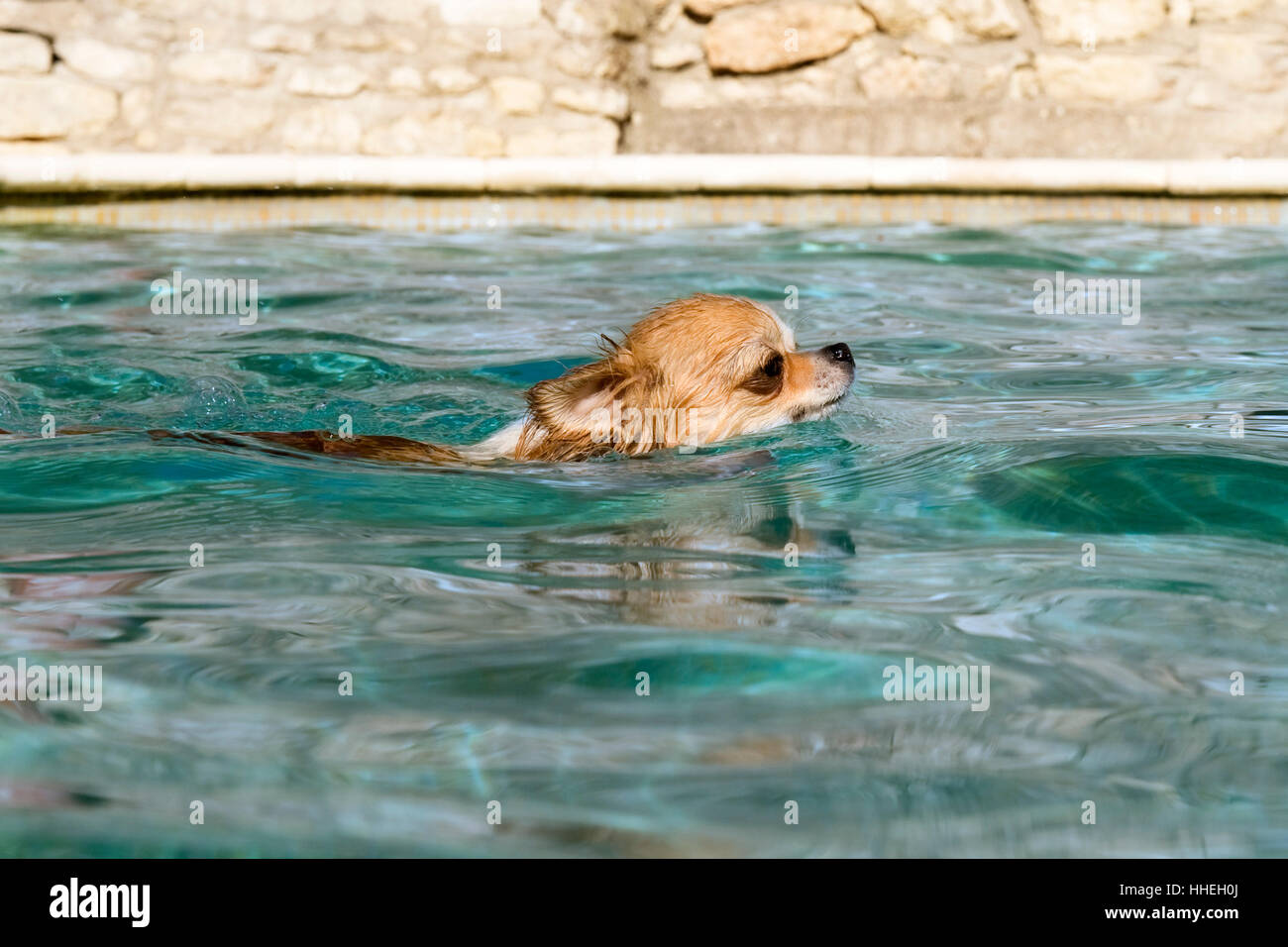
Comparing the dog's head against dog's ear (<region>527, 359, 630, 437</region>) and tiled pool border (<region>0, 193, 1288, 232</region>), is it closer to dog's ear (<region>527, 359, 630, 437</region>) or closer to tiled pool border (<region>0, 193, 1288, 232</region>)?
dog's ear (<region>527, 359, 630, 437</region>)

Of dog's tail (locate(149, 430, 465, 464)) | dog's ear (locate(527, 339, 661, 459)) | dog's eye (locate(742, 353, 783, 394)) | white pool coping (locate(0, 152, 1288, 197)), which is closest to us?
dog's tail (locate(149, 430, 465, 464))

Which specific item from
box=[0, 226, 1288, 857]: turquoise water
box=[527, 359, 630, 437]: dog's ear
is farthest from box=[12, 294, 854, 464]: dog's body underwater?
box=[0, 226, 1288, 857]: turquoise water

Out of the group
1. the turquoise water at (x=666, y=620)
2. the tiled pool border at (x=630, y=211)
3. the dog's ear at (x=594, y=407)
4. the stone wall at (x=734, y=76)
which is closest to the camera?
the turquoise water at (x=666, y=620)

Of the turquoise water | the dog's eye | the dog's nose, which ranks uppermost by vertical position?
the dog's nose

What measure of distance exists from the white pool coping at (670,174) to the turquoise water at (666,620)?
11.0 feet

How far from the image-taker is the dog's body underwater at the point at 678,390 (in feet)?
15.4

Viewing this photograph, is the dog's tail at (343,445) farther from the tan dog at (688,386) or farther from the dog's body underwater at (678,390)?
the tan dog at (688,386)

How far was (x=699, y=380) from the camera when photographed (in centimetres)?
496

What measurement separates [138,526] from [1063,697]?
87.6 inches

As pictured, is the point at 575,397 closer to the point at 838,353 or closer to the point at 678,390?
the point at 678,390

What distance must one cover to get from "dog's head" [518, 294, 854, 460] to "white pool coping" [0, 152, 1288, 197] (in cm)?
448

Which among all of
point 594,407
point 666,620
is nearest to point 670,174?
point 594,407

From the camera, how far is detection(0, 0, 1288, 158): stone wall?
9.88 meters

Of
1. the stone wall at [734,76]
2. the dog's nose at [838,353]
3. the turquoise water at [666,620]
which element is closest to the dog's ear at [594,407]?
the turquoise water at [666,620]
